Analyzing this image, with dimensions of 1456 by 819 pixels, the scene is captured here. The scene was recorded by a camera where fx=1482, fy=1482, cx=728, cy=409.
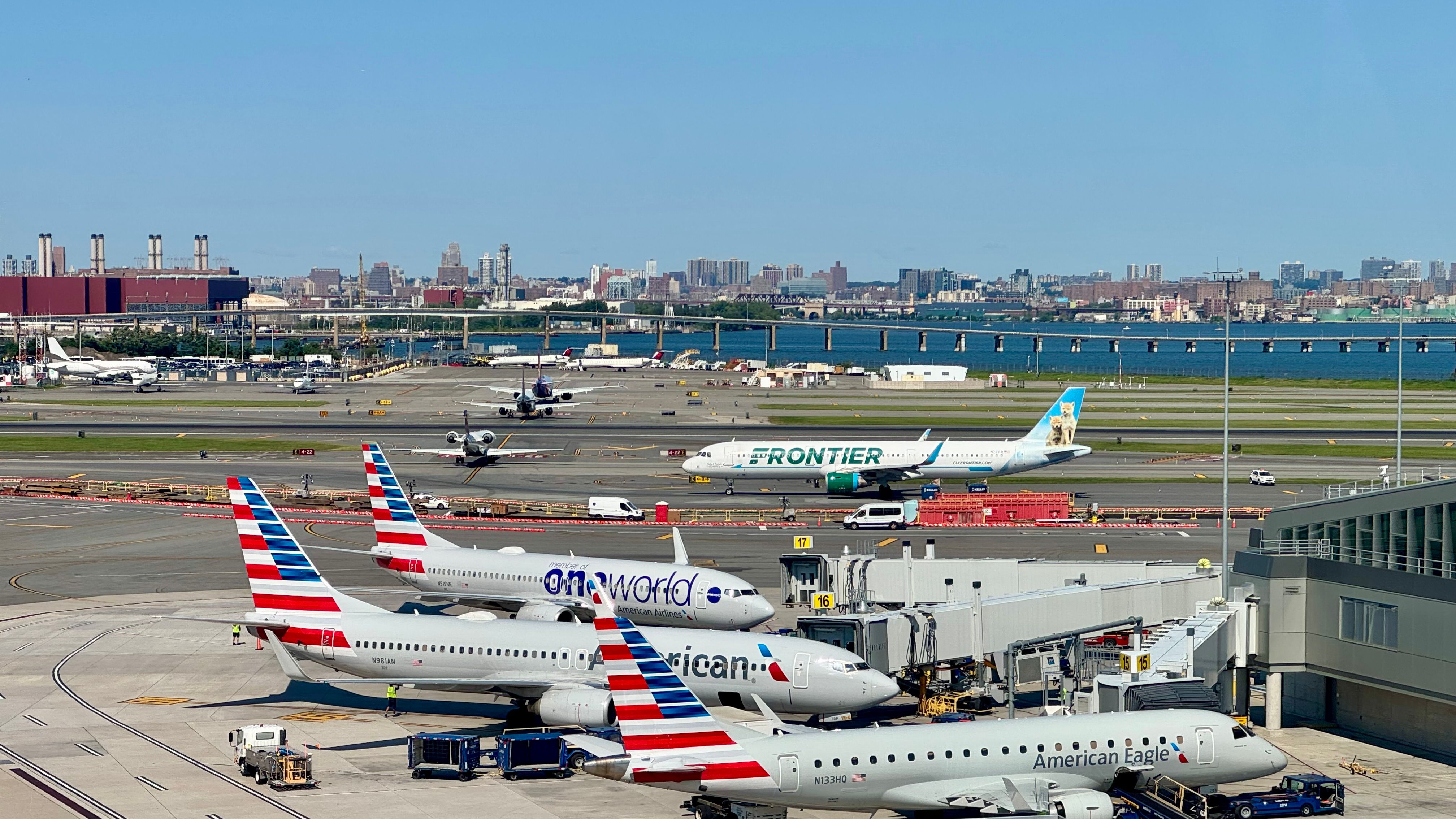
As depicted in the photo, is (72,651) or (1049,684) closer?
(1049,684)

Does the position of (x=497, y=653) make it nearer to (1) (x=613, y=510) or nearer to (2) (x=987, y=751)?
(2) (x=987, y=751)

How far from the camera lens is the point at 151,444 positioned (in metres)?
144

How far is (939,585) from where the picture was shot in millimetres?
62125

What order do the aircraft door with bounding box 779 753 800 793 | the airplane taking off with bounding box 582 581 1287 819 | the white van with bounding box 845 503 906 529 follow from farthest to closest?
the white van with bounding box 845 503 906 529, the aircraft door with bounding box 779 753 800 793, the airplane taking off with bounding box 582 581 1287 819

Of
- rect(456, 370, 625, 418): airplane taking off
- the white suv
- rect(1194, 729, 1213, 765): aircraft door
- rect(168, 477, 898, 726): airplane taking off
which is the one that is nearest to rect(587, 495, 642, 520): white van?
rect(168, 477, 898, 726): airplane taking off

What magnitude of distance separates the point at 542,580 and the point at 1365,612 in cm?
3105

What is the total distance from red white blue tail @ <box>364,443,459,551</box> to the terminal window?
35995 millimetres

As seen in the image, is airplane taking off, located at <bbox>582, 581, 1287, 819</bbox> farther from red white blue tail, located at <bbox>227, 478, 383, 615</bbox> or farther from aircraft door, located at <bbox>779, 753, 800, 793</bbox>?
red white blue tail, located at <bbox>227, 478, 383, 615</bbox>

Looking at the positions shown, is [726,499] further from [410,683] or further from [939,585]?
[410,683]

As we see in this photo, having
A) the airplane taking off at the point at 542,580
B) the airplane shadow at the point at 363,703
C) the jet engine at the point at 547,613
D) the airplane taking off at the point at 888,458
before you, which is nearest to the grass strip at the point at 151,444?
the airplane taking off at the point at 888,458

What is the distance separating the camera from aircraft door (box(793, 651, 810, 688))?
45938 mm

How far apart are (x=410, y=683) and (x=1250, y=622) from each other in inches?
1102

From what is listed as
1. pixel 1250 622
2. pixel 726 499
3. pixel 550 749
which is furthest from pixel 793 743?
pixel 726 499

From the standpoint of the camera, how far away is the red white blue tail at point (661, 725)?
113ft
